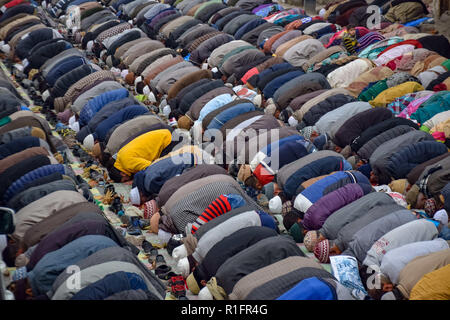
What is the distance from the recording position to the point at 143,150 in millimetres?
7625

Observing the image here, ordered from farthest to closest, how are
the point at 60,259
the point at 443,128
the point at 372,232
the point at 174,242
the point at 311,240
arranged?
the point at 443,128, the point at 174,242, the point at 311,240, the point at 372,232, the point at 60,259

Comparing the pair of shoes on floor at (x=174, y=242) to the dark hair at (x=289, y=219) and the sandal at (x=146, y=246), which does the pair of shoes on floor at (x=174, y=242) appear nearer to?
the sandal at (x=146, y=246)

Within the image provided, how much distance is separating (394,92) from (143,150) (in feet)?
10.4

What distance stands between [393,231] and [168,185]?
2340mm

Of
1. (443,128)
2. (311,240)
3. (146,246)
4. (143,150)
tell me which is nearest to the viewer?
(311,240)

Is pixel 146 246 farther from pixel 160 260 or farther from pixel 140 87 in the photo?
pixel 140 87

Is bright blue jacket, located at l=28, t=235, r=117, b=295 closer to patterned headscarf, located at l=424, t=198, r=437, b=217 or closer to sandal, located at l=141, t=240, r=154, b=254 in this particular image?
sandal, located at l=141, t=240, r=154, b=254

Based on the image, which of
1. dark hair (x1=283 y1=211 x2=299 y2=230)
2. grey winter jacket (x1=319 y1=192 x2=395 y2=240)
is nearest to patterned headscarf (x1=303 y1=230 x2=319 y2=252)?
grey winter jacket (x1=319 y1=192 x2=395 y2=240)

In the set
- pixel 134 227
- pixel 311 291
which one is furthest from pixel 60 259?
pixel 311 291

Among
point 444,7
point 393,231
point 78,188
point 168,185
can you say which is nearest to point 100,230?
point 168,185

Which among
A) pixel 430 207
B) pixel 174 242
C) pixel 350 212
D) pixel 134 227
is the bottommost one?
pixel 134 227

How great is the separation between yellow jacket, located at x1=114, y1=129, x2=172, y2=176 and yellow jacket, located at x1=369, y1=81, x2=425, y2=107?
2.63 m

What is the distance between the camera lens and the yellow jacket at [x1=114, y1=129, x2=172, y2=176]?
7.62m

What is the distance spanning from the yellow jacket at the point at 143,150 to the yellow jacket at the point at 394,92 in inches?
103
